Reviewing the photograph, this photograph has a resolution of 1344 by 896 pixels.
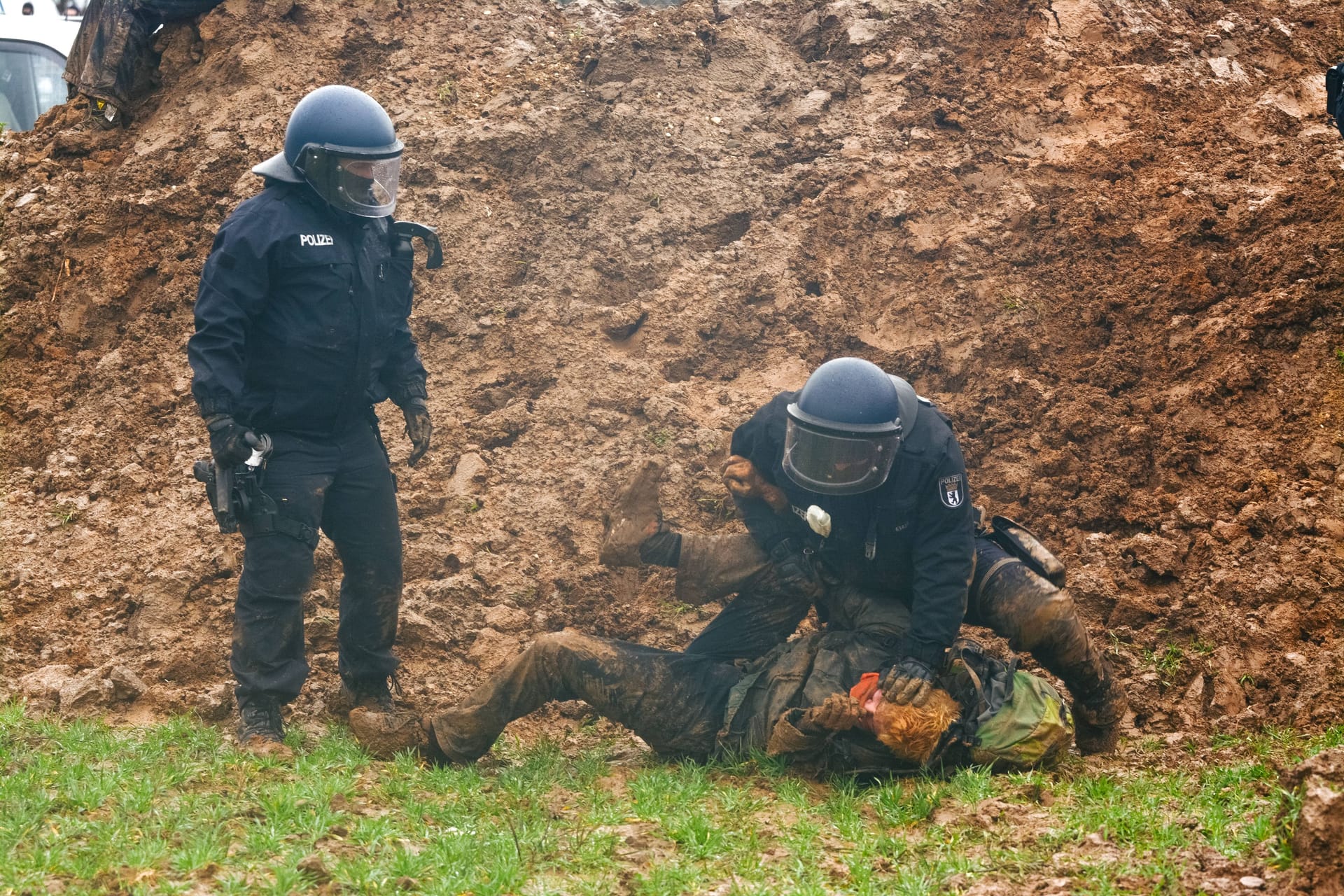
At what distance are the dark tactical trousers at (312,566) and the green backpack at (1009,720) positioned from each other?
2591 millimetres

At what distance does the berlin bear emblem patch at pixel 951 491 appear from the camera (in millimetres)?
4672

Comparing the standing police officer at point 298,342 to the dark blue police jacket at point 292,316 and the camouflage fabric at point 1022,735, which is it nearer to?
the dark blue police jacket at point 292,316

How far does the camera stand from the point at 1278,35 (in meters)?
8.23

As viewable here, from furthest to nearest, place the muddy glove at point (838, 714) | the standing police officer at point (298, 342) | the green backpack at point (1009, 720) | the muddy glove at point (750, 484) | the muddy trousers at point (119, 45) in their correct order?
the muddy trousers at point (119, 45) < the muddy glove at point (750, 484) < the standing police officer at point (298, 342) < the green backpack at point (1009, 720) < the muddy glove at point (838, 714)

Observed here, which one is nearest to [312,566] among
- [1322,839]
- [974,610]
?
[974,610]

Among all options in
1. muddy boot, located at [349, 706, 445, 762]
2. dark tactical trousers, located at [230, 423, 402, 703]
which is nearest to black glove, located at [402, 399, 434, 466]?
dark tactical trousers, located at [230, 423, 402, 703]

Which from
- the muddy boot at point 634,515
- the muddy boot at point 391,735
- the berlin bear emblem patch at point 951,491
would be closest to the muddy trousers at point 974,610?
the muddy boot at point 634,515

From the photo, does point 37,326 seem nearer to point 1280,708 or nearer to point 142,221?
point 142,221

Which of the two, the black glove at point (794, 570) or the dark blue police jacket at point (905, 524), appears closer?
the dark blue police jacket at point (905, 524)

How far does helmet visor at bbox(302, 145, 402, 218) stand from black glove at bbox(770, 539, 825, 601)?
2.30 meters

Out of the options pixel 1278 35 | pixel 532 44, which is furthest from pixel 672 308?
pixel 1278 35

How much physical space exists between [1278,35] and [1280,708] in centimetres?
547

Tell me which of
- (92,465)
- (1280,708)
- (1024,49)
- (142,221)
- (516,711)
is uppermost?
(1024,49)

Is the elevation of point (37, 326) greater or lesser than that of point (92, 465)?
greater
